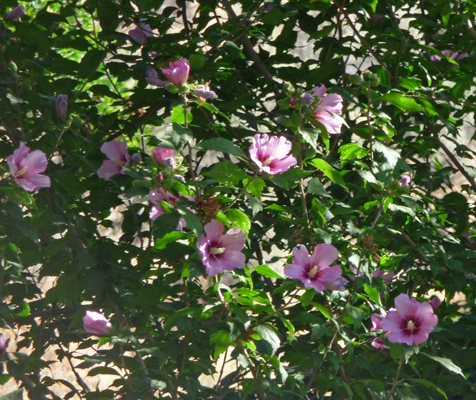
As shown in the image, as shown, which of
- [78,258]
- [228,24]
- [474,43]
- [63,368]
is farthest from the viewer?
[63,368]

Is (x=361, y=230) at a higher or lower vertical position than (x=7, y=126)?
lower

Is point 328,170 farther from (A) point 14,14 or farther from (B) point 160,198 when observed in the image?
(A) point 14,14

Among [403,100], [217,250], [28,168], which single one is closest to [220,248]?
[217,250]

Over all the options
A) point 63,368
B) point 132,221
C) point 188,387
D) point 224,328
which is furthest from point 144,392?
point 63,368

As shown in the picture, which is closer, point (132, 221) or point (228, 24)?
point (228, 24)

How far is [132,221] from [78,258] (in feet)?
1.02

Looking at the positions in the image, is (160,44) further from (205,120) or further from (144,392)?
(144,392)

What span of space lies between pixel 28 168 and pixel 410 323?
0.73 meters

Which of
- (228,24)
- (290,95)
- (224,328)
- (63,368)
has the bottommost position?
(63,368)

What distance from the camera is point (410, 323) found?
1062 millimetres

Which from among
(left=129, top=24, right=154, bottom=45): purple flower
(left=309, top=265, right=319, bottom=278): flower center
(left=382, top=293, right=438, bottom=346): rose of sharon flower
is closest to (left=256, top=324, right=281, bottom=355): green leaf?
(left=309, top=265, right=319, bottom=278): flower center

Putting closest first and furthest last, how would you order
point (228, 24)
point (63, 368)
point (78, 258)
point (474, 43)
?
point (78, 258), point (228, 24), point (474, 43), point (63, 368)

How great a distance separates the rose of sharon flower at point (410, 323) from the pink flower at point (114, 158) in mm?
576

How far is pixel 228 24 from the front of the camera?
123cm
